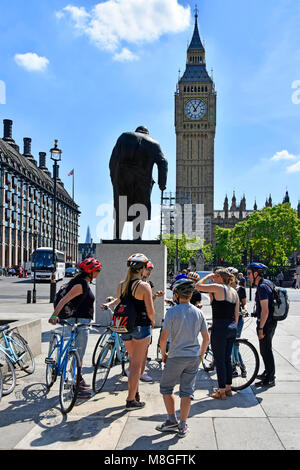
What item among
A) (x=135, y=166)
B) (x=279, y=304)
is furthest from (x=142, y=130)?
(x=279, y=304)

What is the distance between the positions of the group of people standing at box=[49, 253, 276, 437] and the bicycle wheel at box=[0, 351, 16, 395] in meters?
0.99

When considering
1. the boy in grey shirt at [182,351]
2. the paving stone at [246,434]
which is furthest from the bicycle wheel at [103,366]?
the paving stone at [246,434]

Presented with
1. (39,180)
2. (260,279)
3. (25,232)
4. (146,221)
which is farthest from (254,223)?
(260,279)

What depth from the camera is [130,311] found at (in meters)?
5.24

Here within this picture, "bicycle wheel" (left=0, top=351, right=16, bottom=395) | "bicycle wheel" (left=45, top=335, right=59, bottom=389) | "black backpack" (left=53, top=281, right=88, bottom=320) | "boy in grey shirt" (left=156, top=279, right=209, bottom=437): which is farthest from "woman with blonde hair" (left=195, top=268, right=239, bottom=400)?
"bicycle wheel" (left=0, top=351, right=16, bottom=395)

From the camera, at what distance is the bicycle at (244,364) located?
6309 mm

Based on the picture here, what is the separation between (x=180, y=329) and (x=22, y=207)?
74.3m

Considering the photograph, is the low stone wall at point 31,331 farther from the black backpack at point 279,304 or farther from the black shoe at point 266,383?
the black backpack at point 279,304

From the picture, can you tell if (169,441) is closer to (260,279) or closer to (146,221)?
(260,279)

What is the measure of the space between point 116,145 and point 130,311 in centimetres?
690

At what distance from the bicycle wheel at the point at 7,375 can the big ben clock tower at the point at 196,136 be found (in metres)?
105

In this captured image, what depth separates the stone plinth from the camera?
36.4 feet
